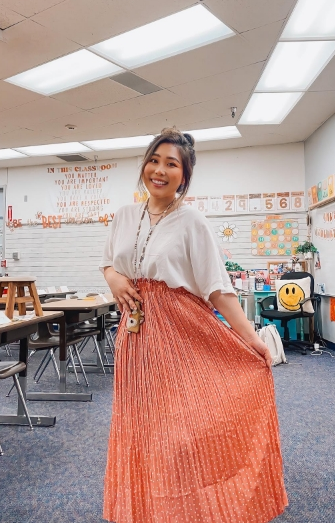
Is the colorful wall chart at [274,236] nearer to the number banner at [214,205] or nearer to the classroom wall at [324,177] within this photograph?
the classroom wall at [324,177]

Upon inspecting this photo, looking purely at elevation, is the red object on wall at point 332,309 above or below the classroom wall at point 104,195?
below

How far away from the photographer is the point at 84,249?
25.6 feet

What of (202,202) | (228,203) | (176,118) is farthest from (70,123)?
(228,203)

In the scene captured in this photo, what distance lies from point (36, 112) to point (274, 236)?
13.8 ft

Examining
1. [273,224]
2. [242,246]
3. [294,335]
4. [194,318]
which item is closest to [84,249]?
[242,246]

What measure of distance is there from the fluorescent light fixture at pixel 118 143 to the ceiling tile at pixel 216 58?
2.13 m

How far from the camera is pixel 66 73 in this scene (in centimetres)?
438

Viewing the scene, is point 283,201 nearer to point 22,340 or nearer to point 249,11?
point 249,11

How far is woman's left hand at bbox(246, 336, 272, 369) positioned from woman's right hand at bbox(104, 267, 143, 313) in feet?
1.28

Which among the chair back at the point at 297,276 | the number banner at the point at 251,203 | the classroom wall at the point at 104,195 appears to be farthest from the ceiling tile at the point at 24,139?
the chair back at the point at 297,276

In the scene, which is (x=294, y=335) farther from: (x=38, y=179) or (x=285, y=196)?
(x=38, y=179)

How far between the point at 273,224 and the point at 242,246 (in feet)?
2.13

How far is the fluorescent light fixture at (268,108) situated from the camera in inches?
199

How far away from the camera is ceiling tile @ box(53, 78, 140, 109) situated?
15.1ft
